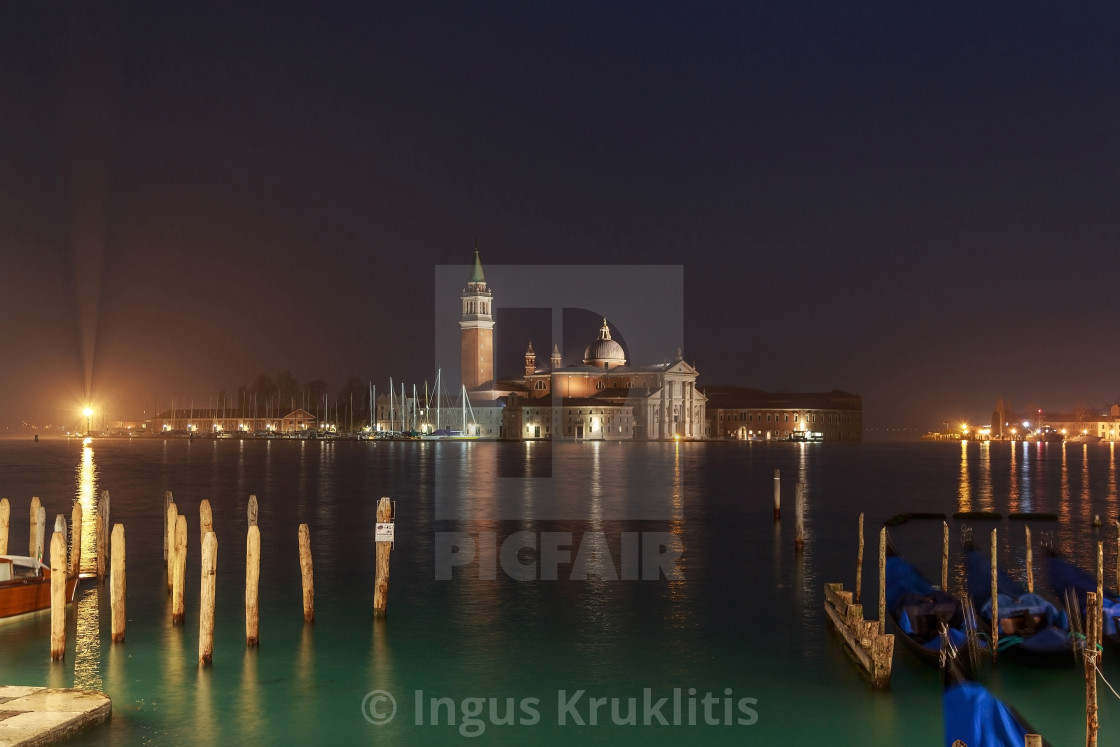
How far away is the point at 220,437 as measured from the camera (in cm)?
12681

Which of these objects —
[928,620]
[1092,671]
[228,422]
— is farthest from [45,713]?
[228,422]

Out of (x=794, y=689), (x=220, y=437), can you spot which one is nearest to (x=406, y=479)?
(x=794, y=689)

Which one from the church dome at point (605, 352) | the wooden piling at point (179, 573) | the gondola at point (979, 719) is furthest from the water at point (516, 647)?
the church dome at point (605, 352)

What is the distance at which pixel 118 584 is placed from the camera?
12406mm

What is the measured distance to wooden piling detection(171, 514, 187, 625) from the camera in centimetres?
1320

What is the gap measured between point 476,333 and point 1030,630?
98525 mm

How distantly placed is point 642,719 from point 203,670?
4958mm

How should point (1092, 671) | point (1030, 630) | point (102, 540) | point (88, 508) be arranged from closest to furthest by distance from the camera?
point (1092, 671)
point (1030, 630)
point (102, 540)
point (88, 508)

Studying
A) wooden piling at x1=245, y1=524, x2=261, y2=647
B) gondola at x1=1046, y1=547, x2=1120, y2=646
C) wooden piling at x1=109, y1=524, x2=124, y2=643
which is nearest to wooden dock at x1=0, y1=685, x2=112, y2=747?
wooden piling at x1=245, y1=524, x2=261, y2=647

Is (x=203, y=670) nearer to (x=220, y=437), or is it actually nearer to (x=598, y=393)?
(x=598, y=393)

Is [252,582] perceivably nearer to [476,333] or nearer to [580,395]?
[476,333]

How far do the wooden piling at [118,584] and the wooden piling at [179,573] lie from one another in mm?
814

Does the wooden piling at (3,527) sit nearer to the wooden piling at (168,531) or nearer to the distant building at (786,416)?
the wooden piling at (168,531)

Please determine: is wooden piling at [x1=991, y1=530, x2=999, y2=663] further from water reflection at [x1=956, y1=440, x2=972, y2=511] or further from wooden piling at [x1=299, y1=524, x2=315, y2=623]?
water reflection at [x1=956, y1=440, x2=972, y2=511]
